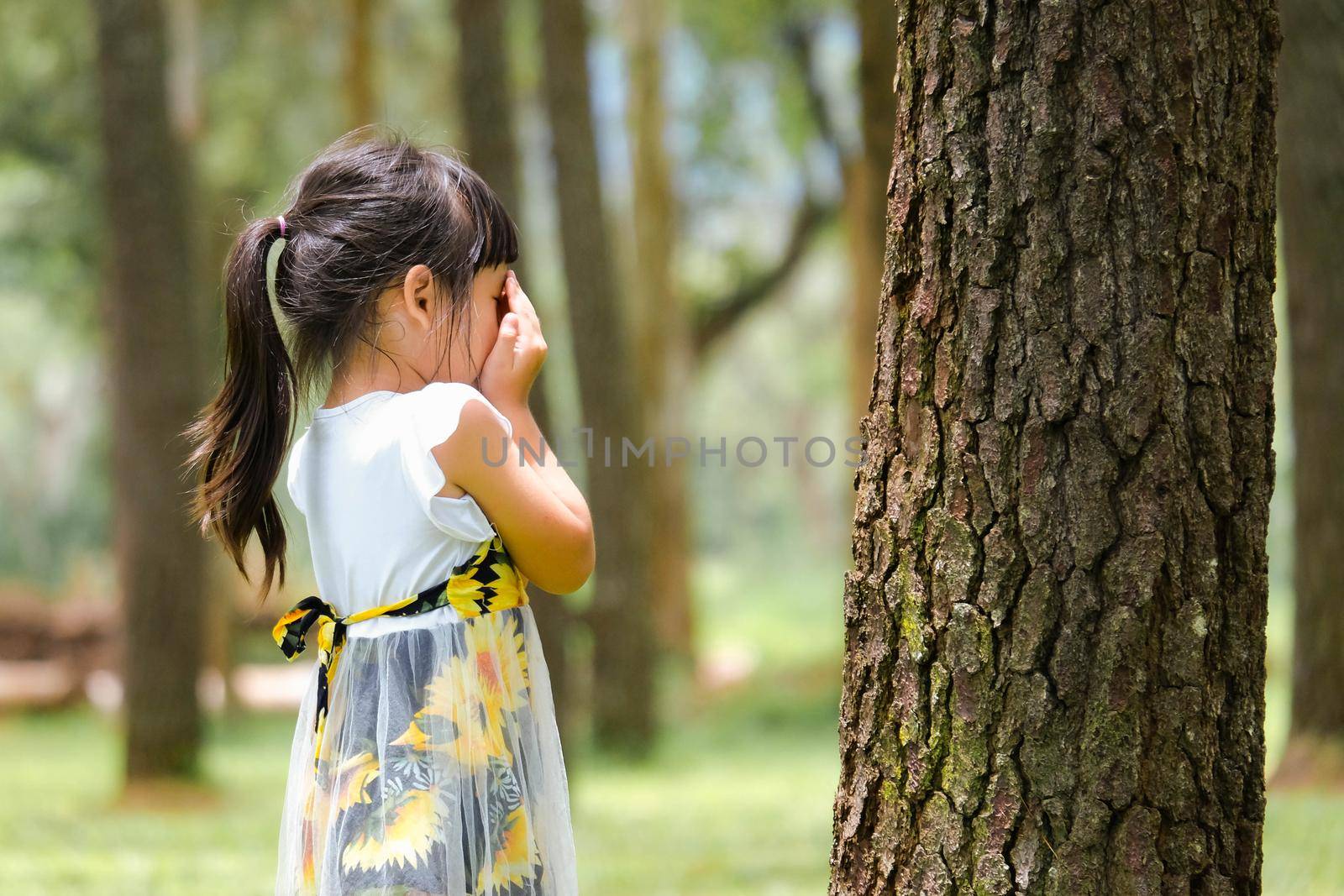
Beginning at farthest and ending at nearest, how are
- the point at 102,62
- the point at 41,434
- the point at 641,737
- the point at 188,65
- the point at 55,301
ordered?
the point at 41,434 < the point at 55,301 < the point at 188,65 < the point at 641,737 < the point at 102,62

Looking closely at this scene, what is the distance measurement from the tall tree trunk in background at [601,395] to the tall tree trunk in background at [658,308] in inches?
135

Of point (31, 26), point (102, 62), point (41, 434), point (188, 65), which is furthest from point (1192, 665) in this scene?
point (41, 434)

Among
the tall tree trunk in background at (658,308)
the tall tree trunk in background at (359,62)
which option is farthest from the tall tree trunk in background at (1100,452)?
the tall tree trunk in background at (658,308)

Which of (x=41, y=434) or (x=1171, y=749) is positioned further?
(x=41, y=434)

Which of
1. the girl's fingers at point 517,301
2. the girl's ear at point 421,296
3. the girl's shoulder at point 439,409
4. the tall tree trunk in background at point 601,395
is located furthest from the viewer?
the tall tree trunk in background at point 601,395

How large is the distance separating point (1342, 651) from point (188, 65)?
356 inches

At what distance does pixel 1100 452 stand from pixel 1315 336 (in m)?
4.83

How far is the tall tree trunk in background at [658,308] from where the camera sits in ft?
43.4

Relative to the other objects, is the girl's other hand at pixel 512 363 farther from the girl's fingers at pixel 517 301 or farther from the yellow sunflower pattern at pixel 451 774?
the yellow sunflower pattern at pixel 451 774

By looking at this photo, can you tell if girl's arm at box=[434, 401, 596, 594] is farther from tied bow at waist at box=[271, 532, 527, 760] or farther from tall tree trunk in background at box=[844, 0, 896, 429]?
tall tree trunk in background at box=[844, 0, 896, 429]

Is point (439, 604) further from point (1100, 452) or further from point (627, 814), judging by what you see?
point (627, 814)

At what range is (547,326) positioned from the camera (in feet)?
50.7

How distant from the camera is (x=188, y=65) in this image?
1048 cm

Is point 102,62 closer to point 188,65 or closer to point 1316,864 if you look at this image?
point 188,65
